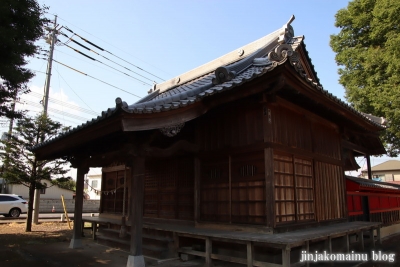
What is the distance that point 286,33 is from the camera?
368 inches

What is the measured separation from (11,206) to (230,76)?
2087 centimetres

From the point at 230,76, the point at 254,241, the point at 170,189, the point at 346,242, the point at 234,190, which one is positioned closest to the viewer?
the point at 254,241

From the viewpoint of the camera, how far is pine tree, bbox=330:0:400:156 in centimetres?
1410

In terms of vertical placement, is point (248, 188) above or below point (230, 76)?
below

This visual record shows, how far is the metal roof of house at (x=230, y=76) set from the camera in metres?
5.45

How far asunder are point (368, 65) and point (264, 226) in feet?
41.9

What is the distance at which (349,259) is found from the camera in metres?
7.41

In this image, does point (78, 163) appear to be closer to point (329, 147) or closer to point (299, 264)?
point (299, 264)

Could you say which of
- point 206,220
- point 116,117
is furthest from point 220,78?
point 206,220

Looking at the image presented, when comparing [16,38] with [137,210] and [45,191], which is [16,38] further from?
[45,191]

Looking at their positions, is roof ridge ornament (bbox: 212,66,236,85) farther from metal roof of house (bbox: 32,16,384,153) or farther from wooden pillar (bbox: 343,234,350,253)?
wooden pillar (bbox: 343,234,350,253)

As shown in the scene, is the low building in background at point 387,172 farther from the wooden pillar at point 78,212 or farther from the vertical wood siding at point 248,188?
the wooden pillar at point 78,212

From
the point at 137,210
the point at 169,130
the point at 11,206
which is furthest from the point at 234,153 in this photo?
the point at 11,206

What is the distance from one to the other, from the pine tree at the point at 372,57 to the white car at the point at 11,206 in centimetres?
2287
